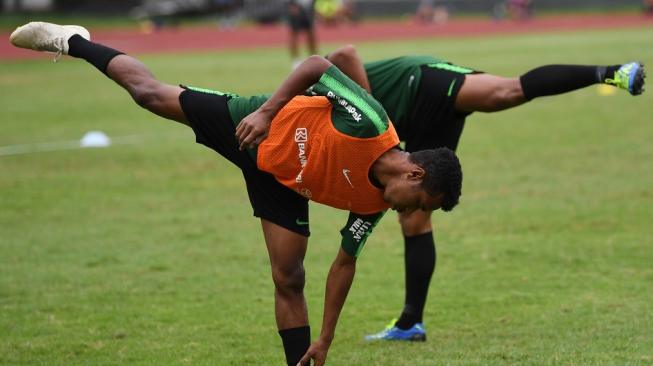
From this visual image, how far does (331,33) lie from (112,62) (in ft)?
129

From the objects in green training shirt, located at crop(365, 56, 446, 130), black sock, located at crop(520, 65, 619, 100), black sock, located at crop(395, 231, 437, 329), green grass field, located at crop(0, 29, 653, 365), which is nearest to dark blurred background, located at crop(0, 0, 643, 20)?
green grass field, located at crop(0, 29, 653, 365)

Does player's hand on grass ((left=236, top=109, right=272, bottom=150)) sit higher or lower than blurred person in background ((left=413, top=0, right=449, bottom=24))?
higher

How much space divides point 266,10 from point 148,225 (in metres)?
41.8

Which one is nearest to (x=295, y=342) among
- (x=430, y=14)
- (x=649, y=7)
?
(x=649, y=7)

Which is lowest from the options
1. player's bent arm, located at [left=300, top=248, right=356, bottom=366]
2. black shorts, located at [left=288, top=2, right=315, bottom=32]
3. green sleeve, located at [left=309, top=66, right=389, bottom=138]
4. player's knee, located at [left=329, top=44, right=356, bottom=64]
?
black shorts, located at [left=288, top=2, right=315, bottom=32]

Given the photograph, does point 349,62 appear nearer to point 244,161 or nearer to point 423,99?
point 423,99

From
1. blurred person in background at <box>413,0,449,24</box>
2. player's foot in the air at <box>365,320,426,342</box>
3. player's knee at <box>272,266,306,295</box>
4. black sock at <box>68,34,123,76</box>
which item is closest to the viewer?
player's knee at <box>272,266,306,295</box>

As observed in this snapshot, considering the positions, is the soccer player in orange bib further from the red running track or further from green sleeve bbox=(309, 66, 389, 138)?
the red running track

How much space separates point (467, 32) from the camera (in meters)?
44.3

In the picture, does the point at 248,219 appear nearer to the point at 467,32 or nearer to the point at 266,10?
the point at 467,32

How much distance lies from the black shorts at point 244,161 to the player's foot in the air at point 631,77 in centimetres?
216

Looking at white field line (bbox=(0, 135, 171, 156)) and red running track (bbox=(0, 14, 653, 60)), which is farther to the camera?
red running track (bbox=(0, 14, 653, 60))

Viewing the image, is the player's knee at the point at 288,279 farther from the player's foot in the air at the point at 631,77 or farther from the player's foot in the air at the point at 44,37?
the player's foot in the air at the point at 631,77

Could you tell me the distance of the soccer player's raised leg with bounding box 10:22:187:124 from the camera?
631cm
